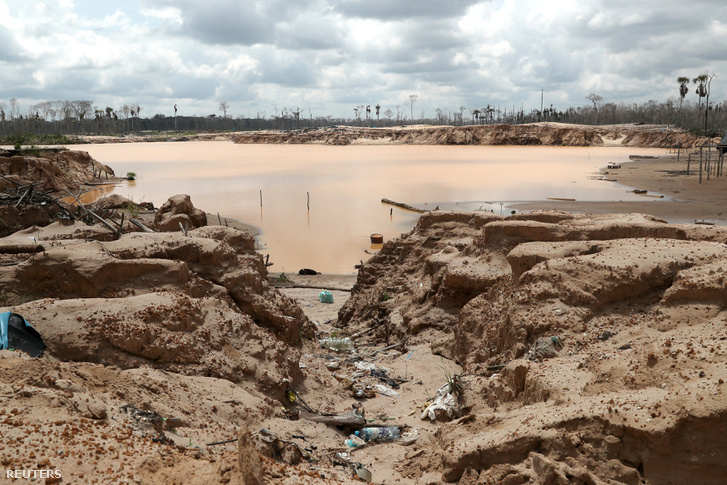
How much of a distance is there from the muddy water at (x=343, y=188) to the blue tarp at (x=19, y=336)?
14.1 meters

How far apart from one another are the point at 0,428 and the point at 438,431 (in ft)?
12.8

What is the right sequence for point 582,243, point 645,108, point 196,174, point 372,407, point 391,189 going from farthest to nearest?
point 645,108, point 196,174, point 391,189, point 582,243, point 372,407

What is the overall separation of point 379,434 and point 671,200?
28.7m

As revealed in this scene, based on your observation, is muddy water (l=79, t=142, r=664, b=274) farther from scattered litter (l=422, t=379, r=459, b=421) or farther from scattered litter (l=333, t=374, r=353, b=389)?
scattered litter (l=422, t=379, r=459, b=421)

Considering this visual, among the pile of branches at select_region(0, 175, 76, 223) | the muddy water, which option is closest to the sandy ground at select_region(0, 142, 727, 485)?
the pile of branches at select_region(0, 175, 76, 223)

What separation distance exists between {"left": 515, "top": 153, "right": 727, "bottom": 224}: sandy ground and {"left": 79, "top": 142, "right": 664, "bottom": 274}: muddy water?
76.2 inches

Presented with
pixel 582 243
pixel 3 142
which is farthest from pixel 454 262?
pixel 3 142

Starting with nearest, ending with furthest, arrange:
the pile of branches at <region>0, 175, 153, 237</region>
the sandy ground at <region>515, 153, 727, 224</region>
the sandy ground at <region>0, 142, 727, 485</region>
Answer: the sandy ground at <region>0, 142, 727, 485</region>
the pile of branches at <region>0, 175, 153, 237</region>
the sandy ground at <region>515, 153, 727, 224</region>

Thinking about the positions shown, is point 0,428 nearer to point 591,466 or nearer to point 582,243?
point 591,466

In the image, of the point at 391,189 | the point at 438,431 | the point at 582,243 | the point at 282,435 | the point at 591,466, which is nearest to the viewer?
the point at 591,466

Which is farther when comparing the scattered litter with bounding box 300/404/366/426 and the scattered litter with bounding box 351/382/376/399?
the scattered litter with bounding box 351/382/376/399

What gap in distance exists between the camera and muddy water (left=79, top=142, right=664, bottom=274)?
24.6 metres

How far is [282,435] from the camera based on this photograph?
17.3 ft

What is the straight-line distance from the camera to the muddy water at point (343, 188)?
24608 mm
